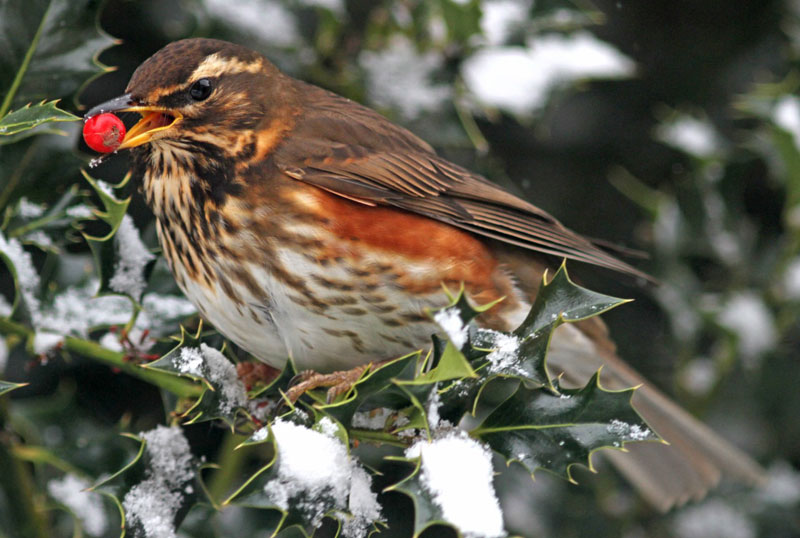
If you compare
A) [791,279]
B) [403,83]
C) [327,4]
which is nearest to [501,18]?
[403,83]

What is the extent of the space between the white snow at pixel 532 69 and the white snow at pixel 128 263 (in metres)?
1.46

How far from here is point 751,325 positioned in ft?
11.6

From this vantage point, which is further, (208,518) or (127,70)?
(127,70)

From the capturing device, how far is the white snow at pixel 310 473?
6.15 feet

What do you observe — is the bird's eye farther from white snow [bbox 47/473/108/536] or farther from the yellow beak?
white snow [bbox 47/473/108/536]

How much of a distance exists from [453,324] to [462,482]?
0.31 metres

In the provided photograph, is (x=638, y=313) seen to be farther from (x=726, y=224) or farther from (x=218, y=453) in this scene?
(x=218, y=453)

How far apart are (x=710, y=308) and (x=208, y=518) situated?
1934mm

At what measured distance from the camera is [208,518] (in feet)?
8.36

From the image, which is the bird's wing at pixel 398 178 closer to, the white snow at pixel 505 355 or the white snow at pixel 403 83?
the white snow at pixel 403 83

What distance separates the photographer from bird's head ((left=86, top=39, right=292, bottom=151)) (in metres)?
2.18

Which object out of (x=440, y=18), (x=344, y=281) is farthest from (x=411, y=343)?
(x=440, y=18)

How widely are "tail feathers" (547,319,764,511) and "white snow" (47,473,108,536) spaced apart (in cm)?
153

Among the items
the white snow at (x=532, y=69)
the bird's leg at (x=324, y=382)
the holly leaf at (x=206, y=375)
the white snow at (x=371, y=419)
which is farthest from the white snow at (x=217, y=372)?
the white snow at (x=532, y=69)
